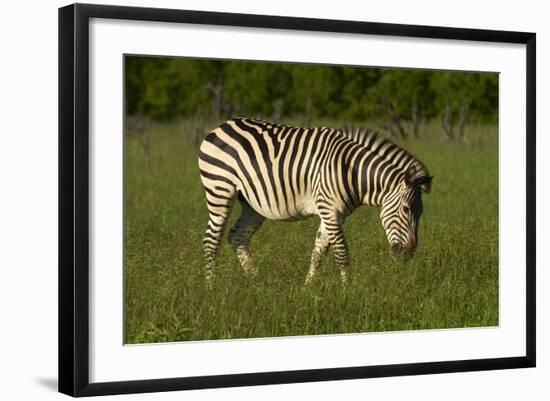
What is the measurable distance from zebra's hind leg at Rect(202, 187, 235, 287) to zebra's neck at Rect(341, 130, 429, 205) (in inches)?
44.7

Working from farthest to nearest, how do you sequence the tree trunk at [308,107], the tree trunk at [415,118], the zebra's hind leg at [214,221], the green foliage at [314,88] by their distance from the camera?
the tree trunk at [308,107]
the tree trunk at [415,118]
the green foliage at [314,88]
the zebra's hind leg at [214,221]

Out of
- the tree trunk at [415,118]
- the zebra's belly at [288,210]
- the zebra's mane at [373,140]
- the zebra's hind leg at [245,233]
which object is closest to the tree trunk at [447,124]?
the tree trunk at [415,118]

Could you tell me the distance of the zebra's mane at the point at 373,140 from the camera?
1028 centimetres

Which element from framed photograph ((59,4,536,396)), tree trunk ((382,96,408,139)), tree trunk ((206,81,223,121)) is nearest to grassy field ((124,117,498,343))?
framed photograph ((59,4,536,396))

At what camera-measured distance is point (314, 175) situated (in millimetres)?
10461

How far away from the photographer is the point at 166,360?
8914 mm

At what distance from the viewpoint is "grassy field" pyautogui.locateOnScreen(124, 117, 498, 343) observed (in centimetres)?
930

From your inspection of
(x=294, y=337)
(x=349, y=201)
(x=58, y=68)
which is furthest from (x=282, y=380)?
(x=58, y=68)

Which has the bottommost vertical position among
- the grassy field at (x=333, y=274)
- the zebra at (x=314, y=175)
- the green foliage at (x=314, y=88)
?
the grassy field at (x=333, y=274)

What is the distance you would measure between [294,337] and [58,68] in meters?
2.82

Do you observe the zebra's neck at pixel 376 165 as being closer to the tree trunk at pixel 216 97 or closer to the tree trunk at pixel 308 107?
the tree trunk at pixel 308 107

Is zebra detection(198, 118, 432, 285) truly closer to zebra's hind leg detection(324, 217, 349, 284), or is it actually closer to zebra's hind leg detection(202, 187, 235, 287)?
zebra's hind leg detection(202, 187, 235, 287)

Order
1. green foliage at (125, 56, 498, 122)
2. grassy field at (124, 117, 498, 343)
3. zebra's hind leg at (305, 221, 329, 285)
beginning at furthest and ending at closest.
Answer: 1. green foliage at (125, 56, 498, 122)
2. zebra's hind leg at (305, 221, 329, 285)
3. grassy field at (124, 117, 498, 343)

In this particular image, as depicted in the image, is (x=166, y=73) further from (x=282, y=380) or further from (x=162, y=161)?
(x=282, y=380)
